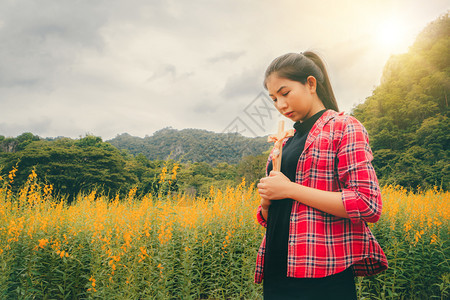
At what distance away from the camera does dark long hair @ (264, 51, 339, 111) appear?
3.60ft

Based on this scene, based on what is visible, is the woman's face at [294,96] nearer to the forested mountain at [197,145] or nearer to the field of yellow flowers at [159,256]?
the field of yellow flowers at [159,256]

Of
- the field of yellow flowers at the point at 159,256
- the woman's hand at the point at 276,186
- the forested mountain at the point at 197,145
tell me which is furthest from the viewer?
the forested mountain at the point at 197,145

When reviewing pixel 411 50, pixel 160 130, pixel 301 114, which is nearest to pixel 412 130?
pixel 411 50

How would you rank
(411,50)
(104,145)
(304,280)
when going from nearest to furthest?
(304,280), (411,50), (104,145)

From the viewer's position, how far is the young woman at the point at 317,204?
34.7 inches

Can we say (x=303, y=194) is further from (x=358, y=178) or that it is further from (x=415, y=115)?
(x=415, y=115)

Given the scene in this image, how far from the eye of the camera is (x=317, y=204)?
91cm

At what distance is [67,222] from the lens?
4.10 meters

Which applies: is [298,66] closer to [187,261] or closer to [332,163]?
[332,163]

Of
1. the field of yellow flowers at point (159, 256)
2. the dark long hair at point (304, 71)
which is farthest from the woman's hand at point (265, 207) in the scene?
the field of yellow flowers at point (159, 256)

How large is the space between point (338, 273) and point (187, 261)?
255 cm

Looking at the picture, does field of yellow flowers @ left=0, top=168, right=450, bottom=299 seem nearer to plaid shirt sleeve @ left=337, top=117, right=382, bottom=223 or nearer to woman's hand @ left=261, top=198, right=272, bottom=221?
woman's hand @ left=261, top=198, right=272, bottom=221

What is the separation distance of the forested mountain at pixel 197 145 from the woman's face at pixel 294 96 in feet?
8.67

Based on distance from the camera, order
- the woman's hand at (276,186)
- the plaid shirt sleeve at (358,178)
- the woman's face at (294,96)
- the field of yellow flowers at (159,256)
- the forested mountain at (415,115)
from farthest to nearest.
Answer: the forested mountain at (415,115) < the field of yellow flowers at (159,256) < the woman's face at (294,96) < the woman's hand at (276,186) < the plaid shirt sleeve at (358,178)
